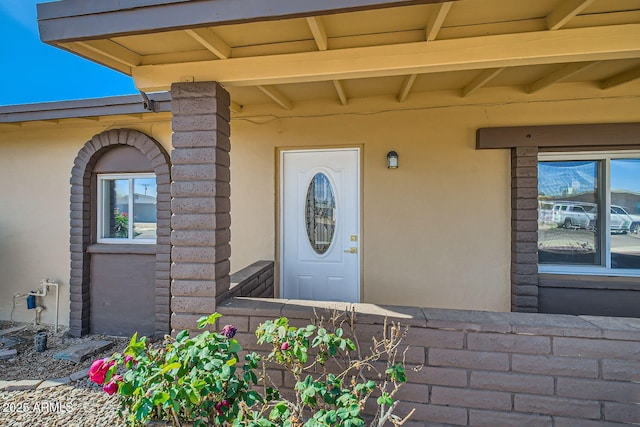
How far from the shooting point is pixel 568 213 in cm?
335

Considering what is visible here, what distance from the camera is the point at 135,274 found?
14.7 ft

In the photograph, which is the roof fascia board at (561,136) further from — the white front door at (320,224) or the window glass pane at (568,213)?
the white front door at (320,224)

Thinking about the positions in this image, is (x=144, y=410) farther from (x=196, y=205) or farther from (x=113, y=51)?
(x=113, y=51)

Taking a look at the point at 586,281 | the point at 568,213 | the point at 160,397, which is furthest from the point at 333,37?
the point at 586,281

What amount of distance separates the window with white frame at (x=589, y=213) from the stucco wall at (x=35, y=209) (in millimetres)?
5965

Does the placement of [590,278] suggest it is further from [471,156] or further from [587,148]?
[471,156]

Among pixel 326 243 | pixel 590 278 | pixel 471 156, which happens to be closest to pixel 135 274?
pixel 326 243

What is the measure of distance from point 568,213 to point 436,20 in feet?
8.89

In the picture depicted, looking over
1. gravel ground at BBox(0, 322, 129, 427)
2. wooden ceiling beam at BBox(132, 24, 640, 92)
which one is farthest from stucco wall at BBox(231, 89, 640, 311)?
gravel ground at BBox(0, 322, 129, 427)

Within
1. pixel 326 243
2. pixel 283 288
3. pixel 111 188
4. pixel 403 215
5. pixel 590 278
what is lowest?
pixel 283 288

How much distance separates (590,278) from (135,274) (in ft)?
18.1

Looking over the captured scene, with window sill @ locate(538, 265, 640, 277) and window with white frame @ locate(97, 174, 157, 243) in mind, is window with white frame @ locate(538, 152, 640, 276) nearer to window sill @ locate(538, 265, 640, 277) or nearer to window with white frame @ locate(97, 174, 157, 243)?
window sill @ locate(538, 265, 640, 277)

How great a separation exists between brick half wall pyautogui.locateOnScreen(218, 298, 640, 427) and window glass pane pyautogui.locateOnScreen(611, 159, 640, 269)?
190cm

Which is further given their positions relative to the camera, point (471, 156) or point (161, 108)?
point (161, 108)
